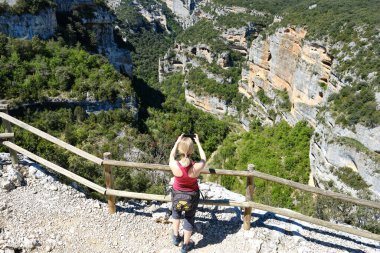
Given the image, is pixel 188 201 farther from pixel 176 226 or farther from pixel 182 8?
pixel 182 8

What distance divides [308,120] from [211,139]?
12369 millimetres

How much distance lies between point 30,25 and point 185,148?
27954mm

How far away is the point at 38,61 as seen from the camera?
27.4 m

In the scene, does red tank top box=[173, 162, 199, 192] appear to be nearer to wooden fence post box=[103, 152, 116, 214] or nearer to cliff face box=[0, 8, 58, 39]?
wooden fence post box=[103, 152, 116, 214]

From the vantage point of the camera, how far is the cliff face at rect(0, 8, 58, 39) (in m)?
28.0

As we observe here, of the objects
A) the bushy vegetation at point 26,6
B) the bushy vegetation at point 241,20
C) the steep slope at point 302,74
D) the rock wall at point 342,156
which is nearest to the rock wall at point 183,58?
the steep slope at point 302,74

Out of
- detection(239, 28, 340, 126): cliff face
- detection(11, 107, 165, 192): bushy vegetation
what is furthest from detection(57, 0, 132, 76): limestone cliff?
detection(239, 28, 340, 126): cliff face

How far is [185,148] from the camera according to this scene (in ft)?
20.8

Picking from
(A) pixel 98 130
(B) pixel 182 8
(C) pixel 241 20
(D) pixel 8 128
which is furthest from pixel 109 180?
(B) pixel 182 8

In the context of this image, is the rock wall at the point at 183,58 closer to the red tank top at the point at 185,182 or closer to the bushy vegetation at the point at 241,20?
the bushy vegetation at the point at 241,20

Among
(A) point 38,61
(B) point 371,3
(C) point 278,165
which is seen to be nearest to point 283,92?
(C) point 278,165

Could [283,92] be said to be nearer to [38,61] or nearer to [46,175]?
[38,61]

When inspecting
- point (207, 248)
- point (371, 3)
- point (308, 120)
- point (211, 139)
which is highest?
point (371, 3)

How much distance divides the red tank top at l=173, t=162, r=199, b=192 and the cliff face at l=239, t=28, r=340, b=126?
27364 millimetres
